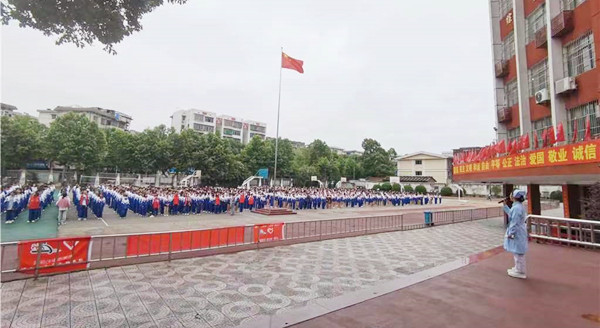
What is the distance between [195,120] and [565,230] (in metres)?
68.1

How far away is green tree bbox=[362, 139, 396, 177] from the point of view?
65812mm

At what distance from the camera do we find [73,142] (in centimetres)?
3500

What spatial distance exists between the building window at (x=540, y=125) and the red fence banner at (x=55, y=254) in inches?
755

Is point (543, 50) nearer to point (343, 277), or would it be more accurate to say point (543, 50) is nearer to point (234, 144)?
point (343, 277)

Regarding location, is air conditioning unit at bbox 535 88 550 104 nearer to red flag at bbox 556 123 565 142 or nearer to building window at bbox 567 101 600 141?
building window at bbox 567 101 600 141

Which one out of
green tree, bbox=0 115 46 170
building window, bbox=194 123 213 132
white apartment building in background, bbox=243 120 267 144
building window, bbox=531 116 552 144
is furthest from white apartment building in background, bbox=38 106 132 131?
building window, bbox=531 116 552 144

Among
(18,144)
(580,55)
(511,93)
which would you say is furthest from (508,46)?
(18,144)

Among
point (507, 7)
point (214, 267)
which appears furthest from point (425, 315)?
point (507, 7)

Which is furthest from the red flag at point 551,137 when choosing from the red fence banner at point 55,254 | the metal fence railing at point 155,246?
the red fence banner at point 55,254

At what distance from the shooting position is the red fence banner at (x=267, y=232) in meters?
9.54

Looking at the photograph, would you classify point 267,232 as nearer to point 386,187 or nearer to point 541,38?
point 541,38

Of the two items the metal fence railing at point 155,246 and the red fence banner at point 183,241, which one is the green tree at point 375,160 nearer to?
the metal fence railing at point 155,246

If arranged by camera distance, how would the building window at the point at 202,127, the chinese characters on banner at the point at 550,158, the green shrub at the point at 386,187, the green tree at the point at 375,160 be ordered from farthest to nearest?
1. the building window at the point at 202,127
2. the green tree at the point at 375,160
3. the green shrub at the point at 386,187
4. the chinese characters on banner at the point at 550,158

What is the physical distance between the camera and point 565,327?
4281 mm
